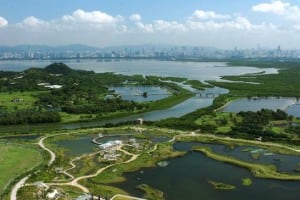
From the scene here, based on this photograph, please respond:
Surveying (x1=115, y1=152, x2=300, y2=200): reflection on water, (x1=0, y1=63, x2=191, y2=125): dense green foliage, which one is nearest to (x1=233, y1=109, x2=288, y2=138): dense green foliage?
(x1=115, y1=152, x2=300, y2=200): reflection on water

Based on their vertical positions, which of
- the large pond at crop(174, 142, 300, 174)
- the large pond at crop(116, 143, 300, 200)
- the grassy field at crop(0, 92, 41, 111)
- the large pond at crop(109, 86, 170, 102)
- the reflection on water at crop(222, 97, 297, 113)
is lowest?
the large pond at crop(116, 143, 300, 200)

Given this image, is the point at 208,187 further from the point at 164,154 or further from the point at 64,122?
the point at 64,122

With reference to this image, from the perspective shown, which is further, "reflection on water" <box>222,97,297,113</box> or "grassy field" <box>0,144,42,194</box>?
"reflection on water" <box>222,97,297,113</box>

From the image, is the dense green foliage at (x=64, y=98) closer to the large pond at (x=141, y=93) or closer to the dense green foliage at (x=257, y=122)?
the large pond at (x=141, y=93)

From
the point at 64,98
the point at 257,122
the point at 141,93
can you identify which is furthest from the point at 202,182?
the point at 141,93

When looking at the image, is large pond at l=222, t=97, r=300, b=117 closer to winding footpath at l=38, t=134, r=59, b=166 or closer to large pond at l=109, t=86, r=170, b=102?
large pond at l=109, t=86, r=170, b=102

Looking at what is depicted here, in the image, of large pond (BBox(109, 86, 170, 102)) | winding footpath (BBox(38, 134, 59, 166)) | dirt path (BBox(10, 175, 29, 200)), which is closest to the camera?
dirt path (BBox(10, 175, 29, 200))

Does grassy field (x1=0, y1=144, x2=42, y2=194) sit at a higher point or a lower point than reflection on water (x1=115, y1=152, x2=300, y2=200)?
lower

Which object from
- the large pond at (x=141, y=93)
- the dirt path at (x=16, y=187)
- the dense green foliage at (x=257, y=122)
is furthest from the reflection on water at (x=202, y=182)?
the large pond at (x=141, y=93)
